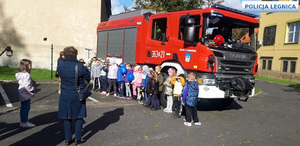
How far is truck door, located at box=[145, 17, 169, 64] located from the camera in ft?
24.5

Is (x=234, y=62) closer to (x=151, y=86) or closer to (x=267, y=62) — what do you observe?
(x=151, y=86)

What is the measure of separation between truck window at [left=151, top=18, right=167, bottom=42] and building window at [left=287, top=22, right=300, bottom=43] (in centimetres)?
1781

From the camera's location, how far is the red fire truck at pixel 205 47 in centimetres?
640

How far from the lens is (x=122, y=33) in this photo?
9.20 metres

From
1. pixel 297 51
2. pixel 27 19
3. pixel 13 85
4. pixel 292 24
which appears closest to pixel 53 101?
pixel 13 85

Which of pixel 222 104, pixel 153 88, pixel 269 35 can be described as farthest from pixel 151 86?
pixel 269 35

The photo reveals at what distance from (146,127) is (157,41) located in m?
3.08

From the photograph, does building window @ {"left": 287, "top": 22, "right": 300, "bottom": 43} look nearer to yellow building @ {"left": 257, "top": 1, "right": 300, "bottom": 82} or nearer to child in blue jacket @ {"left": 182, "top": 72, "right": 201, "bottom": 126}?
yellow building @ {"left": 257, "top": 1, "right": 300, "bottom": 82}

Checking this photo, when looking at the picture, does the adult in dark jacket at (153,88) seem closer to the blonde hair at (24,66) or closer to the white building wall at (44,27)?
the blonde hair at (24,66)

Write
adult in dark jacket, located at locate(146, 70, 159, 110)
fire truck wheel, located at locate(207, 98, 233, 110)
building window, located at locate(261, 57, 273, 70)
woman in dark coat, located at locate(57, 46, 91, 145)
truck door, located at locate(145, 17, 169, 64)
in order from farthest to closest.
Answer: building window, located at locate(261, 57, 273, 70), fire truck wheel, located at locate(207, 98, 233, 110), truck door, located at locate(145, 17, 169, 64), adult in dark jacket, located at locate(146, 70, 159, 110), woman in dark coat, located at locate(57, 46, 91, 145)

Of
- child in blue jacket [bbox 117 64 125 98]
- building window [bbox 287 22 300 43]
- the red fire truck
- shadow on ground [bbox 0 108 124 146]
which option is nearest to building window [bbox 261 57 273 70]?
building window [bbox 287 22 300 43]

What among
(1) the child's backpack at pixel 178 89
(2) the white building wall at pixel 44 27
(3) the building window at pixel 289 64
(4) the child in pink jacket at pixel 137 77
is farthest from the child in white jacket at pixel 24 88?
(3) the building window at pixel 289 64

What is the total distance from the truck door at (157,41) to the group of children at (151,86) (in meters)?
0.39

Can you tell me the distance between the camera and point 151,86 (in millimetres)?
7266
